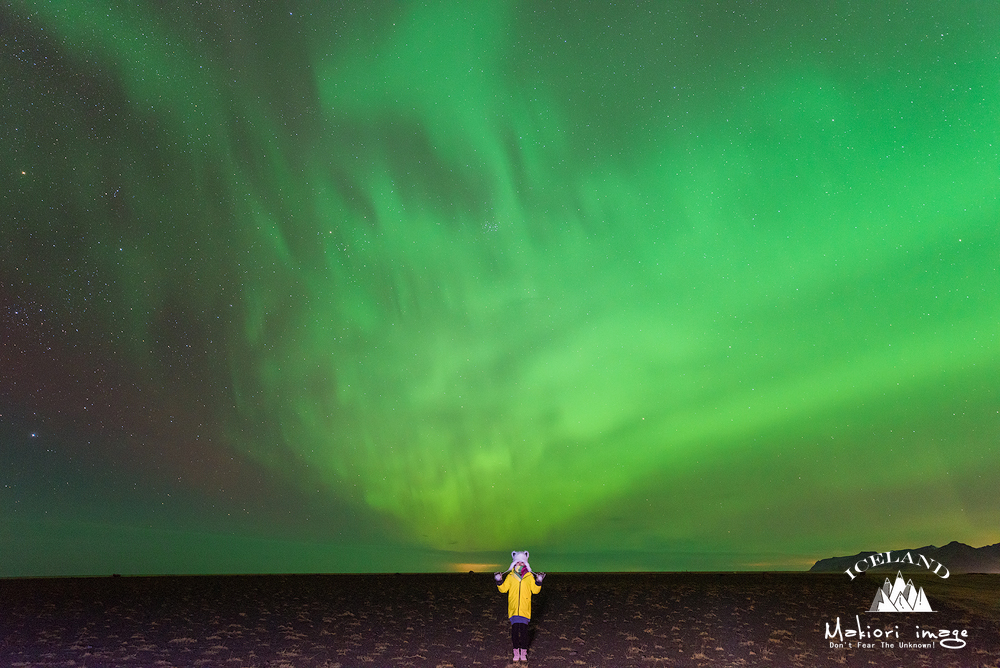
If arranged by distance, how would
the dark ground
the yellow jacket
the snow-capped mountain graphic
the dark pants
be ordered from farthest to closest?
the snow-capped mountain graphic < the dark ground < the dark pants < the yellow jacket

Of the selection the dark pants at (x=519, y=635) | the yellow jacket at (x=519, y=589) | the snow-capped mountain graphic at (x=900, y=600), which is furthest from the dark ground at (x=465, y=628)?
the yellow jacket at (x=519, y=589)

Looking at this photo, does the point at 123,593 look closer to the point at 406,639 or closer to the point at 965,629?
the point at 406,639

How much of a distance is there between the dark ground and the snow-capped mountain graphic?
2.24ft

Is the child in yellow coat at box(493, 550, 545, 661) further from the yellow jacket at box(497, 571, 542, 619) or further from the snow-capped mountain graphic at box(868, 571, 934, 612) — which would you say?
the snow-capped mountain graphic at box(868, 571, 934, 612)

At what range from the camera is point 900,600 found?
106 feet

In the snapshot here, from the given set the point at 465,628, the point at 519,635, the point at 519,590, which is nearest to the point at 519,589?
the point at 519,590

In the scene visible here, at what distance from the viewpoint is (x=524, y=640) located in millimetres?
18219

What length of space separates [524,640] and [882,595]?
2567cm

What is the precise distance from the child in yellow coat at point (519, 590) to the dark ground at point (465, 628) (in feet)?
2.18

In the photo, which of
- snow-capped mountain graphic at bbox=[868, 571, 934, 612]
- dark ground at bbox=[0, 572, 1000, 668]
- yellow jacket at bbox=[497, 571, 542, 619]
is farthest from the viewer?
snow-capped mountain graphic at bbox=[868, 571, 934, 612]

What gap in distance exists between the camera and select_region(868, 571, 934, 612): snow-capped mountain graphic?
29.4 meters

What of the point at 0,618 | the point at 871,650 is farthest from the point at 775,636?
the point at 0,618

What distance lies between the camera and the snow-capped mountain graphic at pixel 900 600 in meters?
29.4

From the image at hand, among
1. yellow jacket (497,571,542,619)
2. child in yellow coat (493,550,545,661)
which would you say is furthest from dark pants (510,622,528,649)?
yellow jacket (497,571,542,619)
